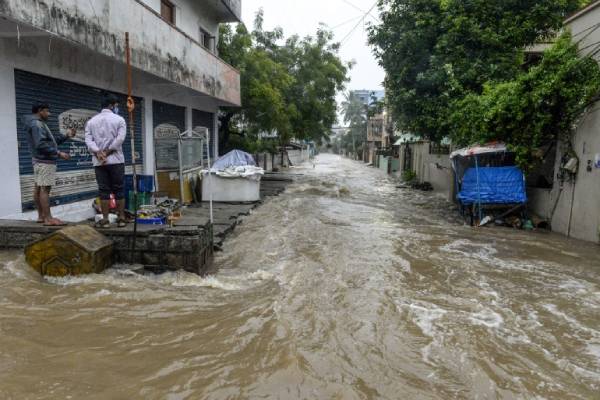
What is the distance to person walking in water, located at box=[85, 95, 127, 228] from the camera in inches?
209

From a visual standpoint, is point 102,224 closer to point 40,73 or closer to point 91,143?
point 91,143

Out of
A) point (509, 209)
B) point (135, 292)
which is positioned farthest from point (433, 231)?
point (135, 292)

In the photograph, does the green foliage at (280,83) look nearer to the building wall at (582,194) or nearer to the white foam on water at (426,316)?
the building wall at (582,194)

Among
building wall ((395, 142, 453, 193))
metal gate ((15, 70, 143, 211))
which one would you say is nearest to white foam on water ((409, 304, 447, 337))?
metal gate ((15, 70, 143, 211))

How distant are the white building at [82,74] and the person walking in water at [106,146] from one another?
55.3 inches

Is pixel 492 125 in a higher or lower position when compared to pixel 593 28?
lower

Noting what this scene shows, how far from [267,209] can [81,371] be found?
8.67 meters

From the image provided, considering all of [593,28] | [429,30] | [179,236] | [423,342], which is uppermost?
[429,30]

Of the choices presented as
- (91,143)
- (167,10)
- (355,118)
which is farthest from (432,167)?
(355,118)

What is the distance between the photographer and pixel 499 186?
9.86 meters

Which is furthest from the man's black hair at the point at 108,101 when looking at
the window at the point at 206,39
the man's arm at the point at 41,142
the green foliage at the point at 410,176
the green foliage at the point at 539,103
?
the green foliage at the point at 410,176

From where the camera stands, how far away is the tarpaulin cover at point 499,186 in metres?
9.75

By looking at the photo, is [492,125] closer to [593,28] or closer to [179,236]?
[593,28]

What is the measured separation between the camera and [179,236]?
534 cm
